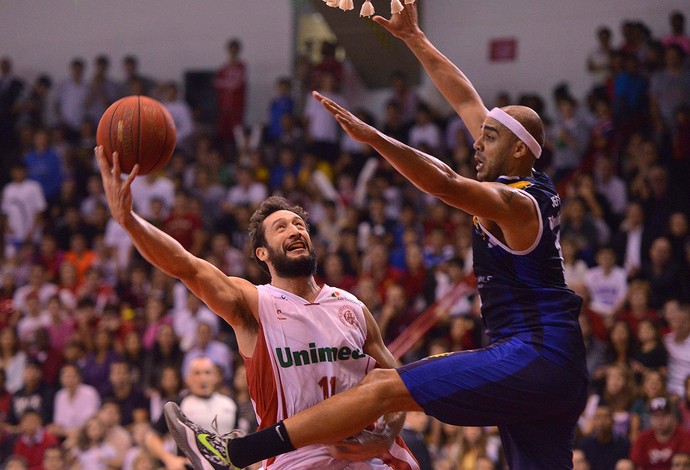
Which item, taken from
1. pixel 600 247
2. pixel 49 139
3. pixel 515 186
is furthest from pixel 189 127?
pixel 515 186

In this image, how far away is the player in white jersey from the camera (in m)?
4.87

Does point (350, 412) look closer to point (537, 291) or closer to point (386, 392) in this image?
point (386, 392)

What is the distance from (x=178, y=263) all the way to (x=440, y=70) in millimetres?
1890

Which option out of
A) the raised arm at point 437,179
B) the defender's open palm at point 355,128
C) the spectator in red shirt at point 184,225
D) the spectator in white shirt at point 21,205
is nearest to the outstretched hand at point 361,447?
the raised arm at point 437,179

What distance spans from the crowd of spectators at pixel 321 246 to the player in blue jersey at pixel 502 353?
305 cm

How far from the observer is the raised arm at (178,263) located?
15.5ft

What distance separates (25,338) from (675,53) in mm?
8997

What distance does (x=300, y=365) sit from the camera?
5.00m

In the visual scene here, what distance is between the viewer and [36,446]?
10523mm

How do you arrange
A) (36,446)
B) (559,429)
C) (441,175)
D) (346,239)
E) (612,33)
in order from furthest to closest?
(612,33), (346,239), (36,446), (559,429), (441,175)

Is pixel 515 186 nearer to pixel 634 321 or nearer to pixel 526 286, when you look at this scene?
pixel 526 286

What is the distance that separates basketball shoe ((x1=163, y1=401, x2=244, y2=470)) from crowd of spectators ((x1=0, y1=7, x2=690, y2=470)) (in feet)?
9.85

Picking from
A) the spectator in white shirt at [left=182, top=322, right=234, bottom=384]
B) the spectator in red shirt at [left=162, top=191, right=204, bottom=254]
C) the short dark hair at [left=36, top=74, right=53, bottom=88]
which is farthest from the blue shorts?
the short dark hair at [left=36, top=74, right=53, bottom=88]

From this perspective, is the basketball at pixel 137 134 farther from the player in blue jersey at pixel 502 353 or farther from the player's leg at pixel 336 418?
the player's leg at pixel 336 418
